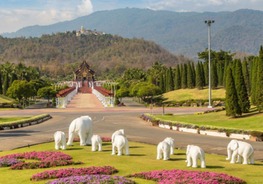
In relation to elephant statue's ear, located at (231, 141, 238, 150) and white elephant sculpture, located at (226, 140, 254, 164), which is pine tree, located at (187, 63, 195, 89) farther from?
elephant statue's ear, located at (231, 141, 238, 150)

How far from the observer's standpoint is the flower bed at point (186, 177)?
14743 millimetres

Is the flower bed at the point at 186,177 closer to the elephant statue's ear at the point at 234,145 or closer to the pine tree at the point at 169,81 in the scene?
the elephant statue's ear at the point at 234,145

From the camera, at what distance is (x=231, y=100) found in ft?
149

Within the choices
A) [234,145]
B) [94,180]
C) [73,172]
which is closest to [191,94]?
[234,145]

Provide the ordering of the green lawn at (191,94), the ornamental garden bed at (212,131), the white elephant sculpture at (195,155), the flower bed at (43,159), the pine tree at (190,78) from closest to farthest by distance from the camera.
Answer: the white elephant sculpture at (195,155), the flower bed at (43,159), the ornamental garden bed at (212,131), the green lawn at (191,94), the pine tree at (190,78)

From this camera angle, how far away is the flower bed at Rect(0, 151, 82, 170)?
18812 mm

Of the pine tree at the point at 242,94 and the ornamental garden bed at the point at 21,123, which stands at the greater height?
the pine tree at the point at 242,94

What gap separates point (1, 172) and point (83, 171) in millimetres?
3569

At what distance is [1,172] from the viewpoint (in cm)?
1806

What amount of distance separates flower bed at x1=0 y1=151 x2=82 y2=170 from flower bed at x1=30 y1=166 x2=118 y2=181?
215cm

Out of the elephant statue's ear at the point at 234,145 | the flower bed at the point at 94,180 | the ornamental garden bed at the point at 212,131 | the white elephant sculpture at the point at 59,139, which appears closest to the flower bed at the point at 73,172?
the flower bed at the point at 94,180


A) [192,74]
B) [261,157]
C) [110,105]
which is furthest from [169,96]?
[261,157]

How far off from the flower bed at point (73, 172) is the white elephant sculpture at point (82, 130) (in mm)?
8362

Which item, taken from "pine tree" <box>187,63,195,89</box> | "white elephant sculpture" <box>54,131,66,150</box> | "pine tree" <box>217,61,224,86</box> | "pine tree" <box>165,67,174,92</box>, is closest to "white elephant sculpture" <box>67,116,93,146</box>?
"white elephant sculpture" <box>54,131,66,150</box>
